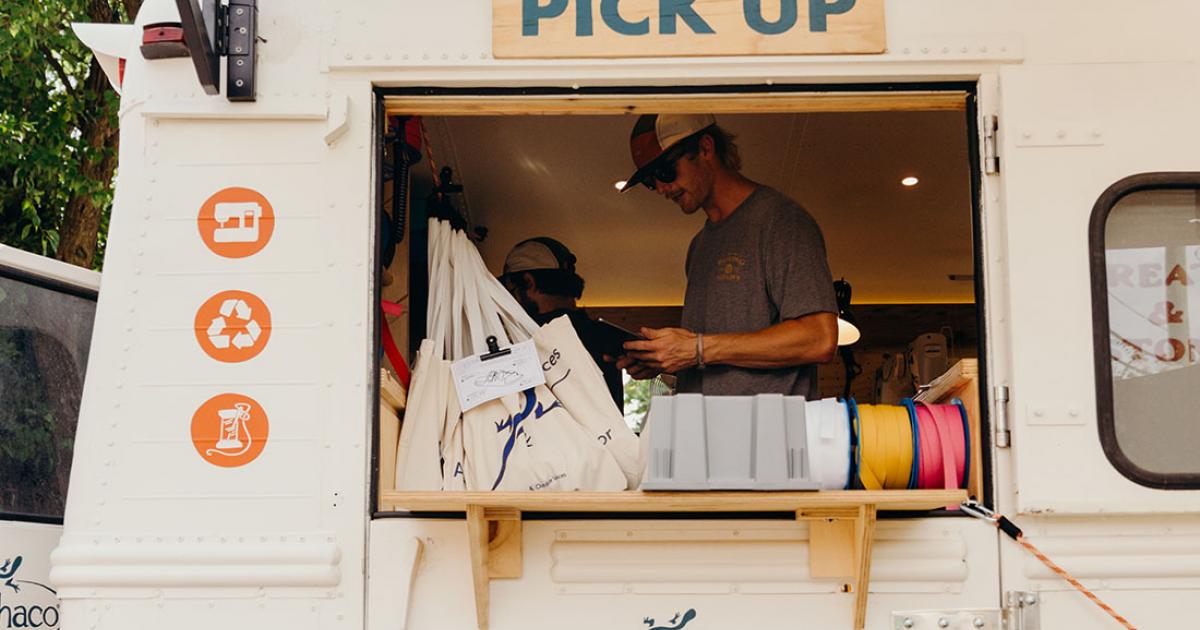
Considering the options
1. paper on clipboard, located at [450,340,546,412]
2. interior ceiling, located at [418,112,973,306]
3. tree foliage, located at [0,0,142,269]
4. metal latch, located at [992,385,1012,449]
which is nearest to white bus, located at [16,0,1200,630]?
metal latch, located at [992,385,1012,449]

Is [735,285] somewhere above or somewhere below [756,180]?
below

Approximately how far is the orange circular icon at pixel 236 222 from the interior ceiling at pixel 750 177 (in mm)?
1867

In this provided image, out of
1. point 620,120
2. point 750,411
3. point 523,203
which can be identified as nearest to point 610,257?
point 523,203

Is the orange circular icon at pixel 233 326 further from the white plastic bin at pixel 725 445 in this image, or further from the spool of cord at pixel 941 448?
the spool of cord at pixel 941 448

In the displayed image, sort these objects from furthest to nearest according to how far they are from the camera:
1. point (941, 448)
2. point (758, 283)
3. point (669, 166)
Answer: point (669, 166) → point (758, 283) → point (941, 448)

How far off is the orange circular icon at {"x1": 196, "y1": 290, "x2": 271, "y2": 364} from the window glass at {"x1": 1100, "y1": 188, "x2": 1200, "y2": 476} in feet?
6.73

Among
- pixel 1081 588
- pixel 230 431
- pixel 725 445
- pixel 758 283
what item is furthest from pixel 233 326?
pixel 1081 588

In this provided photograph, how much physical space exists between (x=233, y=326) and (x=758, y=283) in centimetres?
164

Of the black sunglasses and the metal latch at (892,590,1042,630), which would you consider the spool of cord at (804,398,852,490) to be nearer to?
the metal latch at (892,590,1042,630)

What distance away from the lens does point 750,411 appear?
3.10 metres

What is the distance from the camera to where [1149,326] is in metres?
3.40

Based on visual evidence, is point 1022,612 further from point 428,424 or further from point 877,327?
point 877,327

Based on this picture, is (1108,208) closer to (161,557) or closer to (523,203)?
(161,557)

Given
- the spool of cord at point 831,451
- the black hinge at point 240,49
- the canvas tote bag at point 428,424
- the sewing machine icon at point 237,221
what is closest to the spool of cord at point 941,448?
the spool of cord at point 831,451
